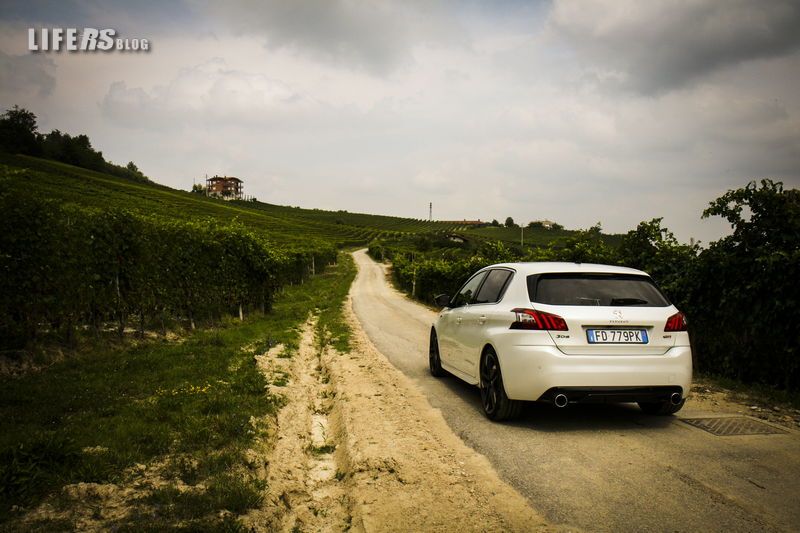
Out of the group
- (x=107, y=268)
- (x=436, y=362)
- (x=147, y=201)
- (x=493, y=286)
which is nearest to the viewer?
(x=493, y=286)

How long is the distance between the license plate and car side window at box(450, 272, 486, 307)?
2.17 meters

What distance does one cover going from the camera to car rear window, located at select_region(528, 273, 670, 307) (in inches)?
217

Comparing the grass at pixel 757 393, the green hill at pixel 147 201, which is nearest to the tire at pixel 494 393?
the grass at pixel 757 393

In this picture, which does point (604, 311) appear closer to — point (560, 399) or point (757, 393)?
point (560, 399)

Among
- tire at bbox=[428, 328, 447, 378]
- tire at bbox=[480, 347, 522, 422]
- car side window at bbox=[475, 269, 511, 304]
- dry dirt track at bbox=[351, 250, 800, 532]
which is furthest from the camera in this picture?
tire at bbox=[428, 328, 447, 378]

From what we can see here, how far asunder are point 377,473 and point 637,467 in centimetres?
225

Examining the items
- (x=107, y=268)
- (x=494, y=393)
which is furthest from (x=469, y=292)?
(x=107, y=268)

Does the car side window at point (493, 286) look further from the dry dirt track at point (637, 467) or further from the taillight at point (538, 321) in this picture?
the dry dirt track at point (637, 467)

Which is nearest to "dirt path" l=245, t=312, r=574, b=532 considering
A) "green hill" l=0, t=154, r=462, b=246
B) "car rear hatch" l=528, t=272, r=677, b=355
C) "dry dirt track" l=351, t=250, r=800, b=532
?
"dry dirt track" l=351, t=250, r=800, b=532

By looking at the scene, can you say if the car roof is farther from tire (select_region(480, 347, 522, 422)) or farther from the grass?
the grass

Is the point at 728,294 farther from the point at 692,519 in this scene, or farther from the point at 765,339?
the point at 692,519

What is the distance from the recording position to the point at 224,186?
186875mm

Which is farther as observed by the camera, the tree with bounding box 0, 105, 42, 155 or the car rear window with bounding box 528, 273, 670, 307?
the tree with bounding box 0, 105, 42, 155

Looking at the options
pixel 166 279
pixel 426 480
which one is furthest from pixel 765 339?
pixel 166 279
